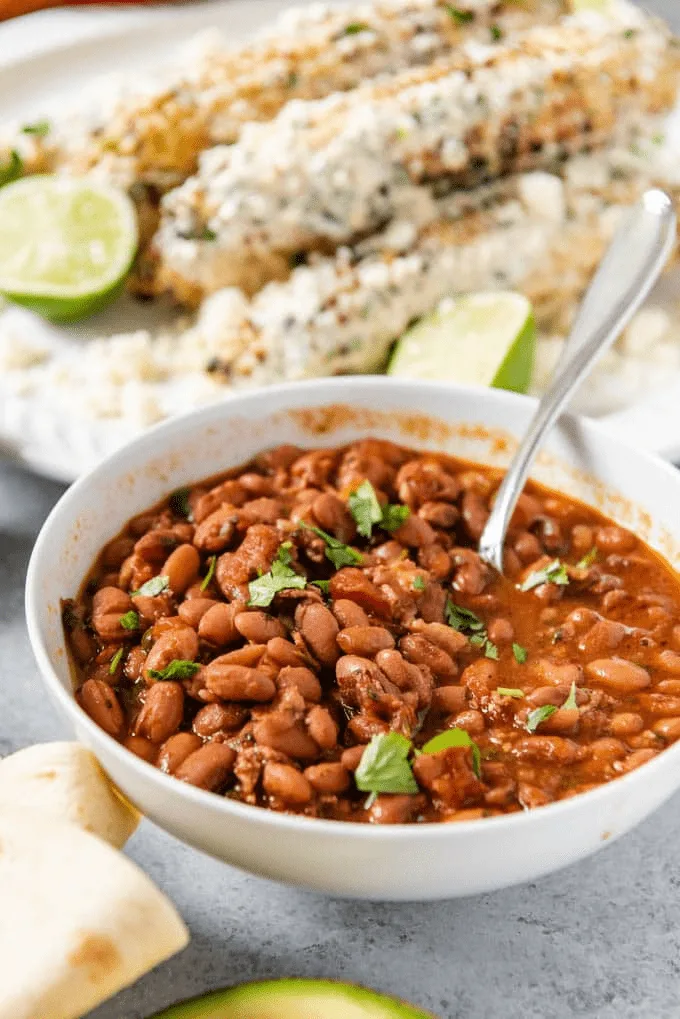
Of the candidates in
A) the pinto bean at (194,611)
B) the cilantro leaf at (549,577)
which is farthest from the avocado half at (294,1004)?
the cilantro leaf at (549,577)

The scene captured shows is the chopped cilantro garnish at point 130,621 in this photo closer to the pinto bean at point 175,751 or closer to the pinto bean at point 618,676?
the pinto bean at point 175,751

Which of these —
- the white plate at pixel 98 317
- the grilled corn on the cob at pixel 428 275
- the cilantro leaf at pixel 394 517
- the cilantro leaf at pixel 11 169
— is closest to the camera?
the cilantro leaf at pixel 394 517

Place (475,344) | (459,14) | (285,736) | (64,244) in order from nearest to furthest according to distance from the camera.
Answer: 1. (285,736)
2. (475,344)
3. (64,244)
4. (459,14)

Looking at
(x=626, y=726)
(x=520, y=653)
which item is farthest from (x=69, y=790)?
(x=626, y=726)

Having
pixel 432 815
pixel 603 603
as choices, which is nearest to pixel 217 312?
pixel 603 603

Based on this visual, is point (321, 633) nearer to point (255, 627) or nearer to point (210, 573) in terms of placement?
point (255, 627)

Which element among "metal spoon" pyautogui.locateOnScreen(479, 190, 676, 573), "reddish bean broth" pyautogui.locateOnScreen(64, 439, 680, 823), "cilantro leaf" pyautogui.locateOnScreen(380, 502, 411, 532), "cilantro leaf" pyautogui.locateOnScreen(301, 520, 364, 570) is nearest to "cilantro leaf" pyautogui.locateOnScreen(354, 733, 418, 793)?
"reddish bean broth" pyautogui.locateOnScreen(64, 439, 680, 823)

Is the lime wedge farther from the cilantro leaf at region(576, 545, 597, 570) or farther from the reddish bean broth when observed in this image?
the cilantro leaf at region(576, 545, 597, 570)
